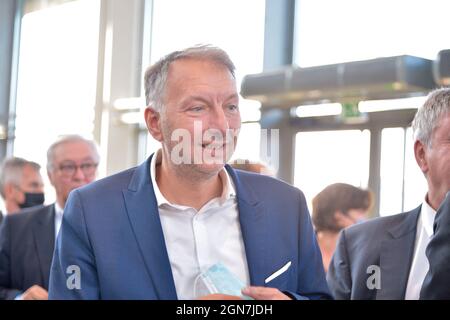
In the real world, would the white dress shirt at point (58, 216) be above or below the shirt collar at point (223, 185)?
below

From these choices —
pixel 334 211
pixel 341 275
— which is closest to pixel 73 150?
pixel 334 211

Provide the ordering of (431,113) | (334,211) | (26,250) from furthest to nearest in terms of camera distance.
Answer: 1. (334,211)
2. (26,250)
3. (431,113)

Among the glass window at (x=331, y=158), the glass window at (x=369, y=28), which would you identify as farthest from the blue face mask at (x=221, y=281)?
the glass window at (x=369, y=28)

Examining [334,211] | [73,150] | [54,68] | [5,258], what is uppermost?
[54,68]

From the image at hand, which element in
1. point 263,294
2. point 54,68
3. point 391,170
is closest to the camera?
point 263,294

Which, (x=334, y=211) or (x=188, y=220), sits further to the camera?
(x=334, y=211)

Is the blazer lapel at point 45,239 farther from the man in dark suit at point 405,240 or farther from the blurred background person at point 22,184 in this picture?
the man in dark suit at point 405,240

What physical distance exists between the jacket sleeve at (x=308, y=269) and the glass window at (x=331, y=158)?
6.00 ft

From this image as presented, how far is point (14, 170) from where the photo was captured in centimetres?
310

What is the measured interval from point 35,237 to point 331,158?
88.6 inches

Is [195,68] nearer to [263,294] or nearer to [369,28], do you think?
[263,294]

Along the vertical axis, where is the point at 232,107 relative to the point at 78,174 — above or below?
above

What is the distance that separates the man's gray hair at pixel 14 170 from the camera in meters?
3.05
